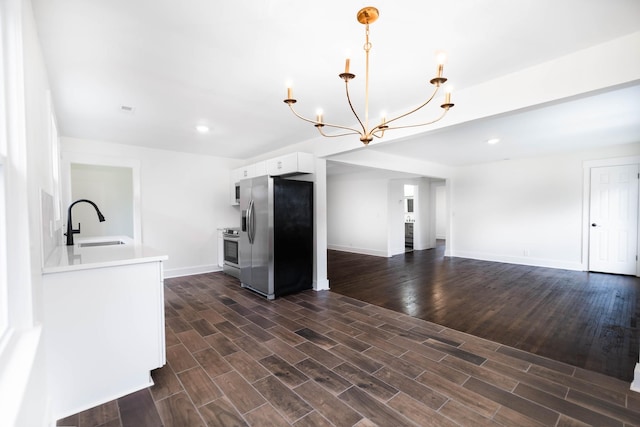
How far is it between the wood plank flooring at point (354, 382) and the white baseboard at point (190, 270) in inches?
90.2

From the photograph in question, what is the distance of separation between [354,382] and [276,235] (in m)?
2.32

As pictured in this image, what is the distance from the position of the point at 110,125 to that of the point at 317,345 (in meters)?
3.84

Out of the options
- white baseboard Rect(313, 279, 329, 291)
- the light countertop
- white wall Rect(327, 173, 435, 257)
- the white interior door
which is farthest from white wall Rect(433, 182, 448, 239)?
the light countertop

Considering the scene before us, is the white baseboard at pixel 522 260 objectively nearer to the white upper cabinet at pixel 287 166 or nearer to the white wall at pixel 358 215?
the white wall at pixel 358 215

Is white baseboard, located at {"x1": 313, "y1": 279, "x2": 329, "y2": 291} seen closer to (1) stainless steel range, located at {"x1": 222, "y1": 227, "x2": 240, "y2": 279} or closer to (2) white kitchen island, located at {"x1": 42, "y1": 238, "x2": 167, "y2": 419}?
(1) stainless steel range, located at {"x1": 222, "y1": 227, "x2": 240, "y2": 279}

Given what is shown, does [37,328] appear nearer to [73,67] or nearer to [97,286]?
[97,286]

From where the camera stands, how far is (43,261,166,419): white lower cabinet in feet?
5.58

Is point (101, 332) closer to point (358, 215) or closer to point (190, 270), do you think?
point (190, 270)

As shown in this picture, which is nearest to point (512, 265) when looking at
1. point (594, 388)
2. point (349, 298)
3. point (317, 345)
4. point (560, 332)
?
point (560, 332)

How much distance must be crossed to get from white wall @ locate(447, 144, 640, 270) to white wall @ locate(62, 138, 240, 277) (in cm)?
580

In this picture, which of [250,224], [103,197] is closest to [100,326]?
[250,224]

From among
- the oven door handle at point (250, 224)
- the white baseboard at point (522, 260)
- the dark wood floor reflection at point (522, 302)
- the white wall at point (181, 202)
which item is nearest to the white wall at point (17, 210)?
the oven door handle at point (250, 224)

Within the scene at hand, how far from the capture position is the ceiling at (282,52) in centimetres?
161

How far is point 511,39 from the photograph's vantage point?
1876mm
